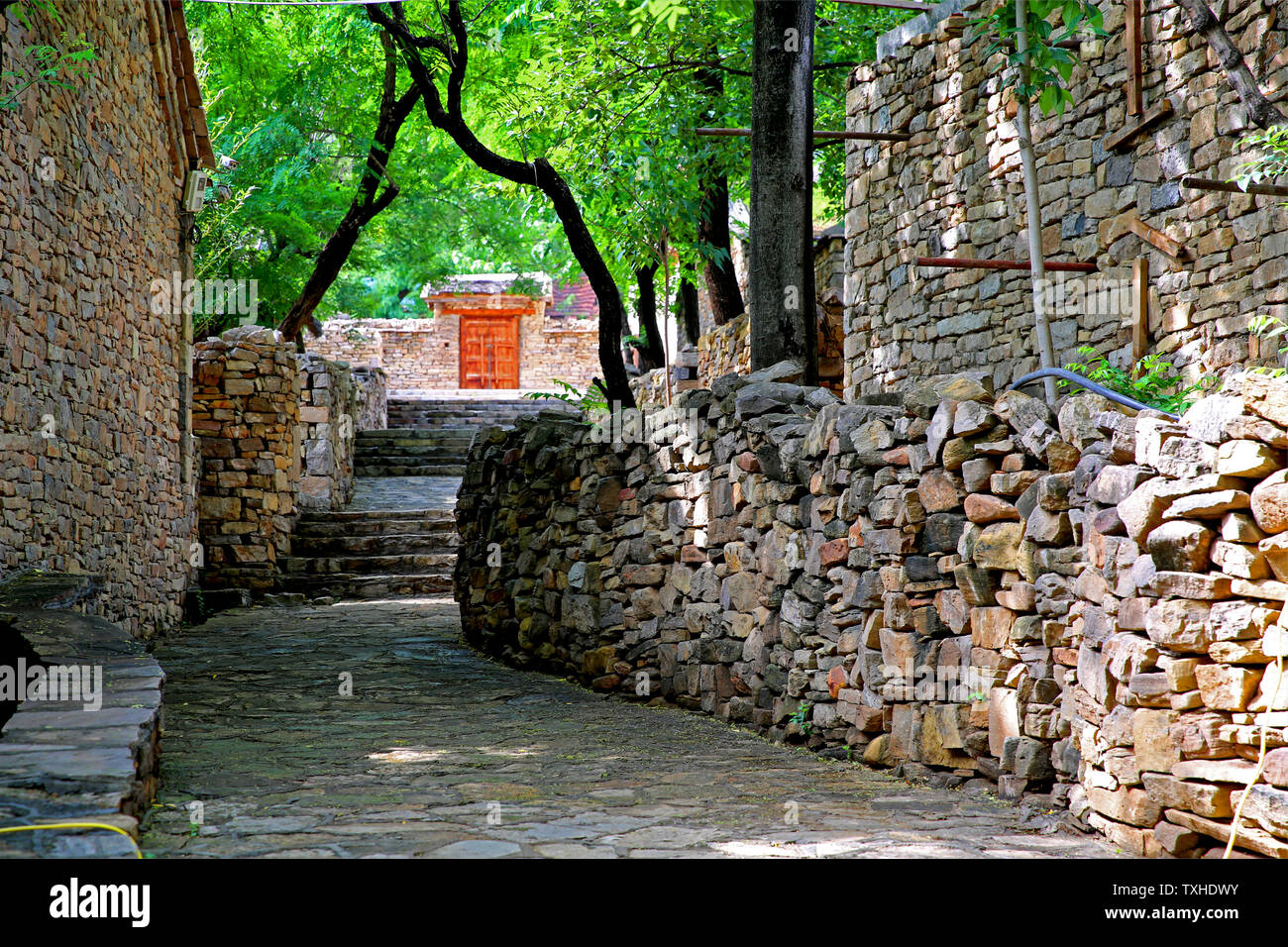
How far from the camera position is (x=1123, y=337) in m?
7.23

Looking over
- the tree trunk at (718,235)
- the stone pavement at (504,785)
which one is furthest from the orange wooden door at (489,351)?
the stone pavement at (504,785)

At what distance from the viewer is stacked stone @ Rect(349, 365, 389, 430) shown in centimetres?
1800

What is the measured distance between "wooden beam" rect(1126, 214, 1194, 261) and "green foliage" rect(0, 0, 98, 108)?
244 inches

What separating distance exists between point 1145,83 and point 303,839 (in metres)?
6.39

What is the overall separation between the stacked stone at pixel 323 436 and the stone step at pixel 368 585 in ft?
5.18

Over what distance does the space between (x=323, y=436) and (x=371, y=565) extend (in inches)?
90.4

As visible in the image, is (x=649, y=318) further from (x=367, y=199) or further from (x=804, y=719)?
(x=804, y=719)

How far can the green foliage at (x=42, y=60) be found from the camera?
6152mm

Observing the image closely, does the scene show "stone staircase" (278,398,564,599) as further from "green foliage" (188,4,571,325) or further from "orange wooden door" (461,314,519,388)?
"orange wooden door" (461,314,519,388)

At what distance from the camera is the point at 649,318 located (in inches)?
643

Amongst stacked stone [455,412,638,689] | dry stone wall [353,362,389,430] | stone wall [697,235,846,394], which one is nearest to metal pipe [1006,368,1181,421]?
stacked stone [455,412,638,689]
